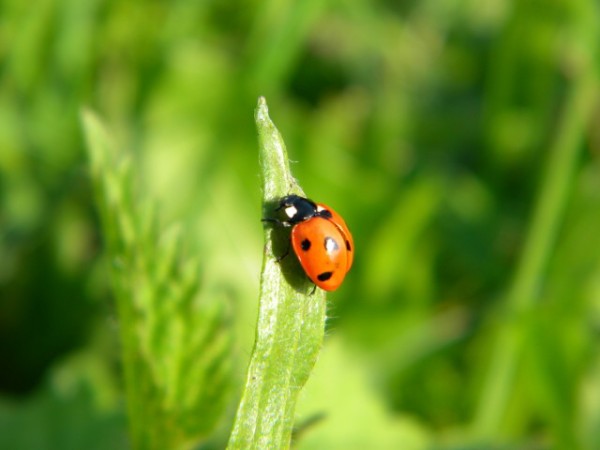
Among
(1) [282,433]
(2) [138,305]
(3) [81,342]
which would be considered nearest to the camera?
(1) [282,433]

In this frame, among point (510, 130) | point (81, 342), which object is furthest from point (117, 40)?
point (510, 130)

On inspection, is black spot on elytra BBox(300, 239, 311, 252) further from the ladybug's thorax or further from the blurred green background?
the blurred green background

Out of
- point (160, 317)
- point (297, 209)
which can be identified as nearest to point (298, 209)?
point (297, 209)

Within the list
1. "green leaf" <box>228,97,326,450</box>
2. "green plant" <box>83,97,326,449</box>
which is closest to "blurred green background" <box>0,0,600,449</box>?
→ "green plant" <box>83,97,326,449</box>

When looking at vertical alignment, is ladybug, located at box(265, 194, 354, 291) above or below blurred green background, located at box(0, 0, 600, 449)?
below

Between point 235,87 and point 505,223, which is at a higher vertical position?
point 235,87

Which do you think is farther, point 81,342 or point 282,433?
point 81,342

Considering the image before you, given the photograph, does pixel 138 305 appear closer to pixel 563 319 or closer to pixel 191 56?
pixel 563 319

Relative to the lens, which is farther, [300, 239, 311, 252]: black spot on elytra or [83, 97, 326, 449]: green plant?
[300, 239, 311, 252]: black spot on elytra

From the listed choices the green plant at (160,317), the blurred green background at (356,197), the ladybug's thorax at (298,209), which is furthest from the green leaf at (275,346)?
the blurred green background at (356,197)
